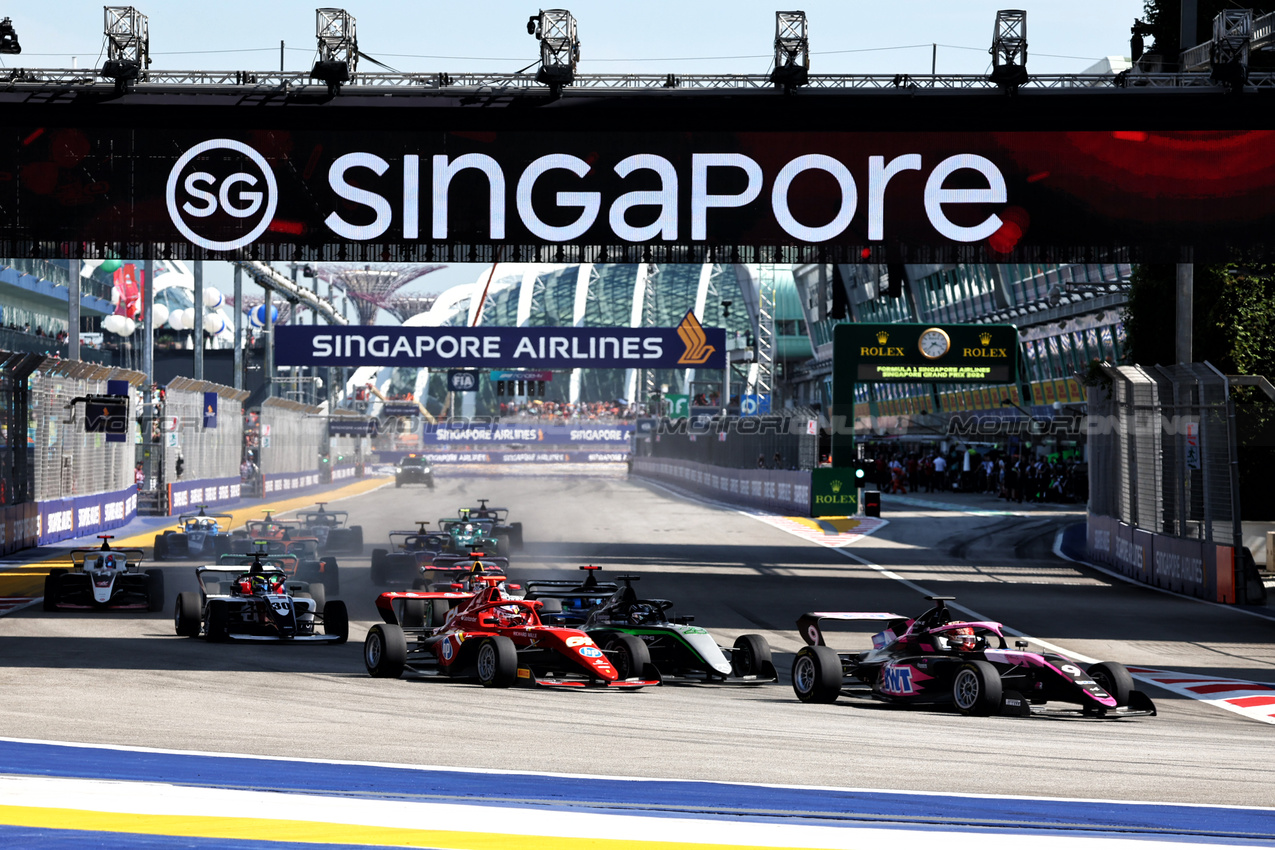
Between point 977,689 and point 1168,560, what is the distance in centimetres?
1399

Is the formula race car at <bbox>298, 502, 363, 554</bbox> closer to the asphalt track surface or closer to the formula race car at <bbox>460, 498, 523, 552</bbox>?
the formula race car at <bbox>460, 498, 523, 552</bbox>

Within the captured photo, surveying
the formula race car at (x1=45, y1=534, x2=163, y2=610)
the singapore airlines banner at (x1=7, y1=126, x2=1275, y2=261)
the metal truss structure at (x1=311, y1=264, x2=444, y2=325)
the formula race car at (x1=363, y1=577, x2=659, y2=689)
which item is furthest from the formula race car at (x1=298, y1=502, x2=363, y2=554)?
the metal truss structure at (x1=311, y1=264, x2=444, y2=325)

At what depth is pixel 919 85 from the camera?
17859 mm

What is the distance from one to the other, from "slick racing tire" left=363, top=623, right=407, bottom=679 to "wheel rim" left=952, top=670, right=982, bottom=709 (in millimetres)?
4923

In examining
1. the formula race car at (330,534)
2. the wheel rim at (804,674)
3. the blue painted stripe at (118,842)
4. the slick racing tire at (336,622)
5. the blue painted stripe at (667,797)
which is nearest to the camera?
the blue painted stripe at (118,842)

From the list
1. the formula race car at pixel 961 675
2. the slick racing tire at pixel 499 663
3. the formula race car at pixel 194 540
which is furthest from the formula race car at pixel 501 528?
the formula race car at pixel 961 675

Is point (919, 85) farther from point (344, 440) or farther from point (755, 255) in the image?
point (344, 440)

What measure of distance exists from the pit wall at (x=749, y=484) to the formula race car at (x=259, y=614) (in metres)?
27.1

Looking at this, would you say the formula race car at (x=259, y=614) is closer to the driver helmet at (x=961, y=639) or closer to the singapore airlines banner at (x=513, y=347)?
the driver helmet at (x=961, y=639)

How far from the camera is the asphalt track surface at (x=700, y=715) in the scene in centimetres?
842

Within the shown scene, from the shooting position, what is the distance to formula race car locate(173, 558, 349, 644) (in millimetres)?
15312

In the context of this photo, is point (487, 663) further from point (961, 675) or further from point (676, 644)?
point (961, 675)

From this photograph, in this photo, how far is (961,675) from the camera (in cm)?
1111

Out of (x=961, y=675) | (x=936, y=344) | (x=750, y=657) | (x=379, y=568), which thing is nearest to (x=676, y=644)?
(x=750, y=657)
